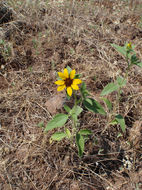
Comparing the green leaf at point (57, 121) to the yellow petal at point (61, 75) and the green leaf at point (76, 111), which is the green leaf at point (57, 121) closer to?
the green leaf at point (76, 111)

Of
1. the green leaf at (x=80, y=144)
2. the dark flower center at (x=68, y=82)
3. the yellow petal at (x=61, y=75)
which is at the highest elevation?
the yellow petal at (x=61, y=75)

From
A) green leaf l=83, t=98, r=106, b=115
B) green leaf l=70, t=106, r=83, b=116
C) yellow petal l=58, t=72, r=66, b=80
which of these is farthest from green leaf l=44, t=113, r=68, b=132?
yellow petal l=58, t=72, r=66, b=80

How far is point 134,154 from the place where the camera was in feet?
6.48

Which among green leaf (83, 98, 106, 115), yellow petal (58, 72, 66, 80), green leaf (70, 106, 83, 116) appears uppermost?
yellow petal (58, 72, 66, 80)

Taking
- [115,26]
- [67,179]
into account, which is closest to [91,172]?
[67,179]

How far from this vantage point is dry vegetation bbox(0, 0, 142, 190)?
6.07 feet

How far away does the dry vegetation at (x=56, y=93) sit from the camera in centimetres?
185

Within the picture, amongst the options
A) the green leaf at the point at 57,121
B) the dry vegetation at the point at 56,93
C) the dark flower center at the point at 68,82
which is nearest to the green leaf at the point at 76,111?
the green leaf at the point at 57,121

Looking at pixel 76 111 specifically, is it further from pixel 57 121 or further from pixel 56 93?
pixel 56 93

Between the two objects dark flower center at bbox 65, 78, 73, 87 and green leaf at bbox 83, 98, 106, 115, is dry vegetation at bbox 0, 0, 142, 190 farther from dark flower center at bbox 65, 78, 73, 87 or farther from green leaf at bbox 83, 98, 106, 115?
dark flower center at bbox 65, 78, 73, 87

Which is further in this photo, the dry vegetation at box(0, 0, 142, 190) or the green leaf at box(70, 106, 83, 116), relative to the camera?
the dry vegetation at box(0, 0, 142, 190)

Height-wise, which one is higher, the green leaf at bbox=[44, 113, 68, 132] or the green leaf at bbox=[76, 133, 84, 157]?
the green leaf at bbox=[44, 113, 68, 132]

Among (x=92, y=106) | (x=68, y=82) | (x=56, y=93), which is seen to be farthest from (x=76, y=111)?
(x=56, y=93)

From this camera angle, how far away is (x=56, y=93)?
2406 mm
